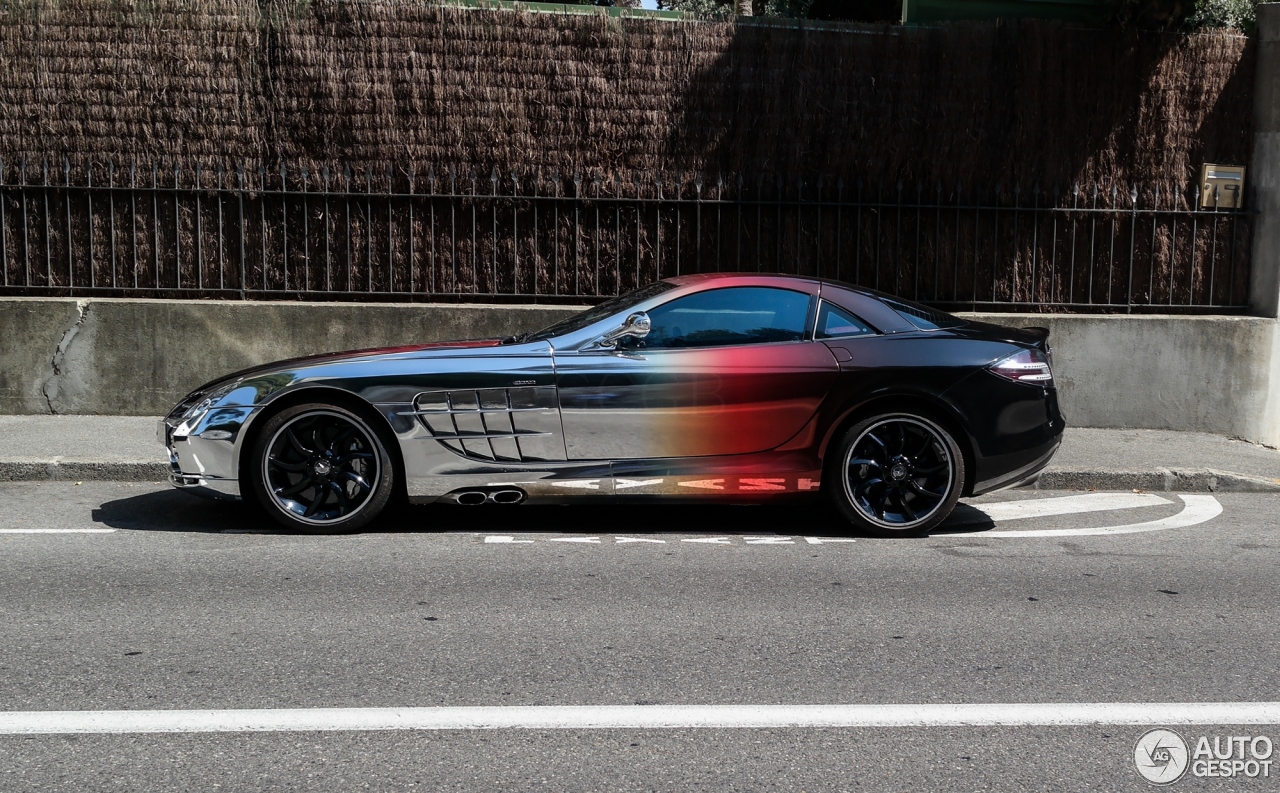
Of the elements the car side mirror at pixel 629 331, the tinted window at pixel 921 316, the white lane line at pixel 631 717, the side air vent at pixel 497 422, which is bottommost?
the white lane line at pixel 631 717

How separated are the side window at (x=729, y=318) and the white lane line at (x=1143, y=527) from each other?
1537mm

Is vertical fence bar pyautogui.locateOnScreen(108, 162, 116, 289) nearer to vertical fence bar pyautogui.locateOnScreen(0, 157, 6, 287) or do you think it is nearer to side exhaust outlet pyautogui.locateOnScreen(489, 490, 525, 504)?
vertical fence bar pyautogui.locateOnScreen(0, 157, 6, 287)

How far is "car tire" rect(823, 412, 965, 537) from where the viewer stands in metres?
6.50

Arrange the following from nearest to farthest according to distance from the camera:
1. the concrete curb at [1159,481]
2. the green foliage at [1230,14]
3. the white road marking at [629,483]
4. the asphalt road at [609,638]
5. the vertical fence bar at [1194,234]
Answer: the asphalt road at [609,638]
the white road marking at [629,483]
the concrete curb at [1159,481]
the vertical fence bar at [1194,234]
the green foliage at [1230,14]

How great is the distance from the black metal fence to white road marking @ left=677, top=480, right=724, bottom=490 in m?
4.11

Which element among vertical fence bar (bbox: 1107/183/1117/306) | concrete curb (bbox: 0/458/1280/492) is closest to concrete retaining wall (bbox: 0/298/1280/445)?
vertical fence bar (bbox: 1107/183/1117/306)

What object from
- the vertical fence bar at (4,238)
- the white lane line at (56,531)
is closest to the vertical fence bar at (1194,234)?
the white lane line at (56,531)

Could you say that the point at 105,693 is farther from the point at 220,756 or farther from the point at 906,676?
the point at 906,676

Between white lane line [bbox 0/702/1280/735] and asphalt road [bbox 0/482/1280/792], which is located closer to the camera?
asphalt road [bbox 0/482/1280/792]

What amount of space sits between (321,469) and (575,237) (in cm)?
437

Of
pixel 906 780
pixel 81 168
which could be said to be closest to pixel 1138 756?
pixel 906 780

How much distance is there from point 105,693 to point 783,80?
793cm

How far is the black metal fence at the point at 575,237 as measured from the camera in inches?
390

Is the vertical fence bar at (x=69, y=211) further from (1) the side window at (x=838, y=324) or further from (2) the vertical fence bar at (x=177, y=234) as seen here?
(1) the side window at (x=838, y=324)
